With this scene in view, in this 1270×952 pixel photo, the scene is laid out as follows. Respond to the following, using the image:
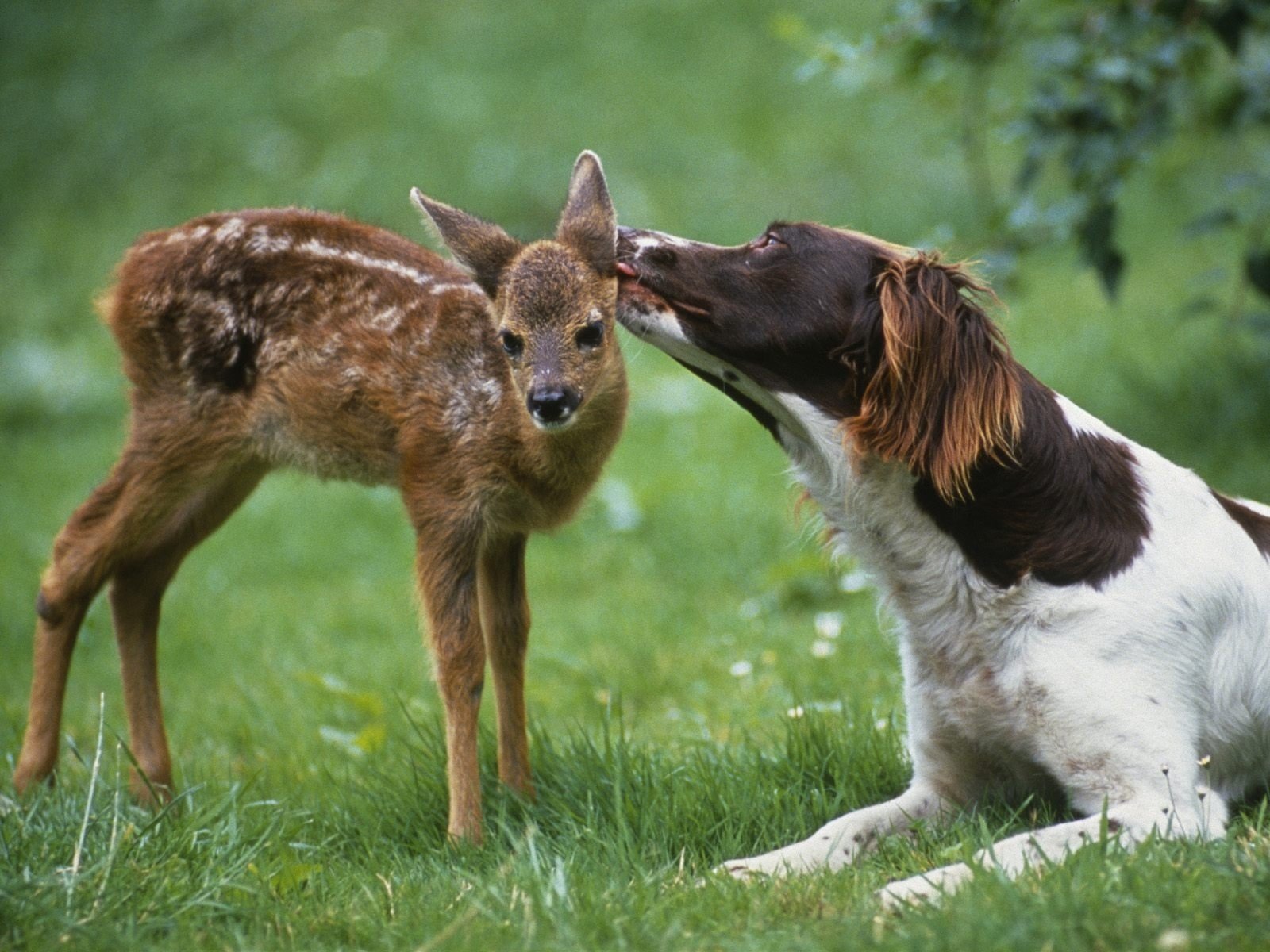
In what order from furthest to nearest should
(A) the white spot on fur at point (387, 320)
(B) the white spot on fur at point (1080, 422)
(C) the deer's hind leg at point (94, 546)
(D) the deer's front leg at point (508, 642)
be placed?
(C) the deer's hind leg at point (94, 546), (A) the white spot on fur at point (387, 320), (D) the deer's front leg at point (508, 642), (B) the white spot on fur at point (1080, 422)

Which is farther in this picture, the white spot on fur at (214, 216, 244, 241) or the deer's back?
the white spot on fur at (214, 216, 244, 241)

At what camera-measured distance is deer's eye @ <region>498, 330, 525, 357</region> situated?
4.10 metres

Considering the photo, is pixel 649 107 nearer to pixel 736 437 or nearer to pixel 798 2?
pixel 798 2

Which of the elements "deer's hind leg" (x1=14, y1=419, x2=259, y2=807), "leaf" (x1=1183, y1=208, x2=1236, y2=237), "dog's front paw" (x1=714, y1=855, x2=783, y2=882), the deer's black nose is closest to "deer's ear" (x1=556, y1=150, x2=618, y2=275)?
the deer's black nose

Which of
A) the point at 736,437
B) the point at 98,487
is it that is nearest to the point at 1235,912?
the point at 98,487

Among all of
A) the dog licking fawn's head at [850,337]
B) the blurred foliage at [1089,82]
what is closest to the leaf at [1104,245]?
the blurred foliage at [1089,82]

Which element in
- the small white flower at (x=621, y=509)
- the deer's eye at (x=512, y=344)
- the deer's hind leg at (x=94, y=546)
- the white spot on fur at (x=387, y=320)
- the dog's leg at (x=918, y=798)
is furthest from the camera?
the small white flower at (x=621, y=509)

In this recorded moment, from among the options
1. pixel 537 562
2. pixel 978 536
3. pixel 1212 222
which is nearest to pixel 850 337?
pixel 978 536

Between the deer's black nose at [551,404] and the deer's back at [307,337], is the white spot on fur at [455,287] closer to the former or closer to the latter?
the deer's back at [307,337]

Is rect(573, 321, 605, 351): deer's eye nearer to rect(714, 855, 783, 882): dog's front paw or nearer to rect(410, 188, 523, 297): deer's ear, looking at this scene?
rect(410, 188, 523, 297): deer's ear

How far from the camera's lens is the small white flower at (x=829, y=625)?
19.1 ft

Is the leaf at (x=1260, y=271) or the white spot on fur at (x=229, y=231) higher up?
the leaf at (x=1260, y=271)

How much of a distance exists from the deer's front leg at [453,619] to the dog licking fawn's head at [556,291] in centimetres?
49

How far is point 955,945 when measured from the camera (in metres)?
2.83
